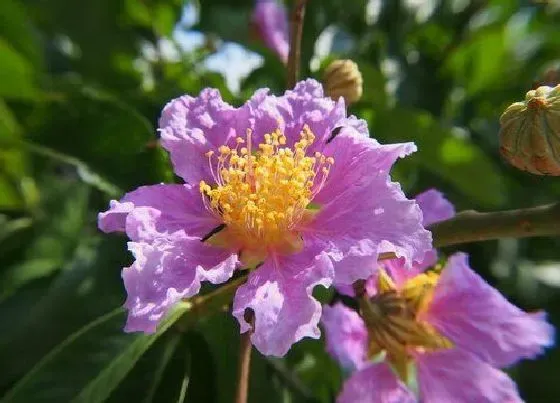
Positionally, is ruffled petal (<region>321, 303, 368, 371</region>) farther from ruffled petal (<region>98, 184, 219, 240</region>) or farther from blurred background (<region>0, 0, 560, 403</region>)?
ruffled petal (<region>98, 184, 219, 240</region>)

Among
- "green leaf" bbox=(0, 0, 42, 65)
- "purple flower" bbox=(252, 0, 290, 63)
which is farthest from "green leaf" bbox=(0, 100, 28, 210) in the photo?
"purple flower" bbox=(252, 0, 290, 63)

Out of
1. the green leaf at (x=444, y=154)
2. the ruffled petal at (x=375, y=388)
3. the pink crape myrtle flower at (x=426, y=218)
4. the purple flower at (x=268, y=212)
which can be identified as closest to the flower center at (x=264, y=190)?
the purple flower at (x=268, y=212)

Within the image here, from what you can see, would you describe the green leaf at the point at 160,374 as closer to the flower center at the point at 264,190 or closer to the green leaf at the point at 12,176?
the flower center at the point at 264,190

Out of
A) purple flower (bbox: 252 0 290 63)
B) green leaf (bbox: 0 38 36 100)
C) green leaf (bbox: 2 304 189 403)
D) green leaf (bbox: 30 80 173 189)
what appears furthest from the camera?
purple flower (bbox: 252 0 290 63)

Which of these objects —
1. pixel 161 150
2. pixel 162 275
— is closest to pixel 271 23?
pixel 161 150

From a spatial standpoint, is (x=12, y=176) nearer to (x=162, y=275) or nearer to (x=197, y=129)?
(x=197, y=129)

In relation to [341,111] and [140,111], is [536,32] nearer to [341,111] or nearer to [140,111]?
[140,111]
